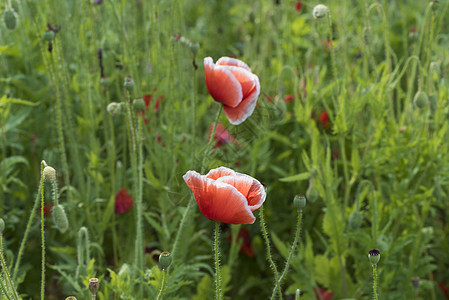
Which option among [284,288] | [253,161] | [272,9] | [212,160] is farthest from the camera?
[272,9]

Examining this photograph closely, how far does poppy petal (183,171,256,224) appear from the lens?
93 cm

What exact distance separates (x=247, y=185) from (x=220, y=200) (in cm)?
6

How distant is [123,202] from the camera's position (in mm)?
1687

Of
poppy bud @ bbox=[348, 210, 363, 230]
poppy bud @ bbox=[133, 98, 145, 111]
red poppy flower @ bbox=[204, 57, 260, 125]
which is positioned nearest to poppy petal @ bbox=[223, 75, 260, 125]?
red poppy flower @ bbox=[204, 57, 260, 125]

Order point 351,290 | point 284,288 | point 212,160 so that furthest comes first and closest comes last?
point 284,288 → point 351,290 → point 212,160

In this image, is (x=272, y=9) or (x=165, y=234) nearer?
(x=165, y=234)

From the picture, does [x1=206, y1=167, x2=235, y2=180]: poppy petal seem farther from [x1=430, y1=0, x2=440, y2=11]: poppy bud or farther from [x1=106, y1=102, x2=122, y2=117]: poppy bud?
[x1=430, y1=0, x2=440, y2=11]: poppy bud

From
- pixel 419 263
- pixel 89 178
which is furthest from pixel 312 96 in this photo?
pixel 89 178

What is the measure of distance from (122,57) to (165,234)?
0.56 meters

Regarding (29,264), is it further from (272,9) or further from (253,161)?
(272,9)

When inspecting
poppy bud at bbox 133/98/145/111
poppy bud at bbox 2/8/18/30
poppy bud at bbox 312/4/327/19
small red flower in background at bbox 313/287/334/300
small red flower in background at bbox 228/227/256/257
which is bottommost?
small red flower in background at bbox 313/287/334/300

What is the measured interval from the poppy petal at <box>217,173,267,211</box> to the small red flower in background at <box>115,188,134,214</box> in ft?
2.57

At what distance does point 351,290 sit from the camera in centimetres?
163

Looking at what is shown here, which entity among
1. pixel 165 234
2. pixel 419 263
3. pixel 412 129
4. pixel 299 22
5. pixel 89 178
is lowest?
pixel 419 263
